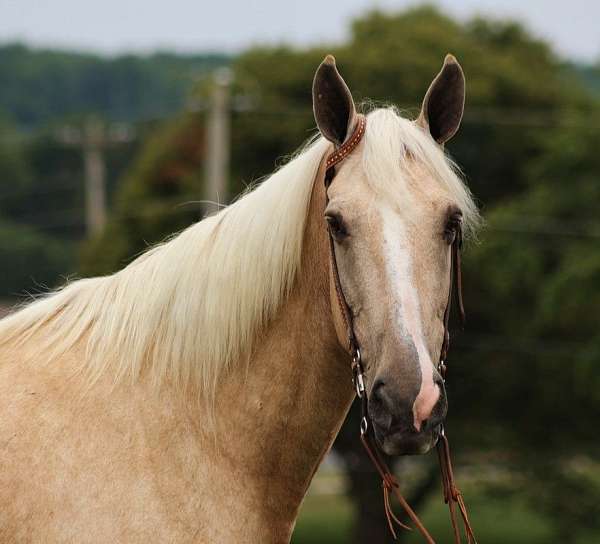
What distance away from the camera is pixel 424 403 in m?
3.38

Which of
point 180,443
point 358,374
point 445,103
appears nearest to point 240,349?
point 180,443

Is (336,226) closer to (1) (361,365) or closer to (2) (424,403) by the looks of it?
(1) (361,365)

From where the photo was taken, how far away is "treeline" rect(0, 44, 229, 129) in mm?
44219

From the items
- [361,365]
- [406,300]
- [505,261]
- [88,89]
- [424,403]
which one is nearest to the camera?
[424,403]

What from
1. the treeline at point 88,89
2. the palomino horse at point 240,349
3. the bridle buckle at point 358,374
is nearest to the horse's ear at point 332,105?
the palomino horse at point 240,349

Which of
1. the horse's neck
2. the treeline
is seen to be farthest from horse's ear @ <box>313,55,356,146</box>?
the treeline

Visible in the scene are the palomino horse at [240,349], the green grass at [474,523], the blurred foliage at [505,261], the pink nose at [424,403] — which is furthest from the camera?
the green grass at [474,523]

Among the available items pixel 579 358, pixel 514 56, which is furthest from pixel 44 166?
pixel 579 358

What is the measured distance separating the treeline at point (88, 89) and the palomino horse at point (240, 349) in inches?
1548

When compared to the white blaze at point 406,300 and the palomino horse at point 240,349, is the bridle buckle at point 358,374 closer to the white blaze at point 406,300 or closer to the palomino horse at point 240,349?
the palomino horse at point 240,349

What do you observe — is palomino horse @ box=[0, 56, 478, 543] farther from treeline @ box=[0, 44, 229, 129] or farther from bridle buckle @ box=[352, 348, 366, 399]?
treeline @ box=[0, 44, 229, 129]

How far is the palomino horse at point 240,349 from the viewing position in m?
3.55

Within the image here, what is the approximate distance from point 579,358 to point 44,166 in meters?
27.8

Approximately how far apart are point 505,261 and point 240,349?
20277 millimetres
